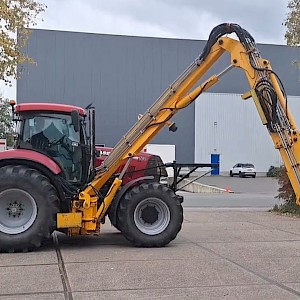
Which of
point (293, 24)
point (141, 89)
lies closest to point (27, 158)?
point (293, 24)

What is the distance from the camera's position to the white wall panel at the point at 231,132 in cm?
5822

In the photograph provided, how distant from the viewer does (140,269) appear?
8047 mm

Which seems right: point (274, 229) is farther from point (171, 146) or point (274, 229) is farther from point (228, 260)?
point (171, 146)

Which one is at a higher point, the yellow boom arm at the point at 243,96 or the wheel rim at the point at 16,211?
the yellow boom arm at the point at 243,96

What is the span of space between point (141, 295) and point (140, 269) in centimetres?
148

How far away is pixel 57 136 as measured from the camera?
33.0ft

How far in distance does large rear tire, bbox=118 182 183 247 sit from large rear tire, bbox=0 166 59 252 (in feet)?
4.44

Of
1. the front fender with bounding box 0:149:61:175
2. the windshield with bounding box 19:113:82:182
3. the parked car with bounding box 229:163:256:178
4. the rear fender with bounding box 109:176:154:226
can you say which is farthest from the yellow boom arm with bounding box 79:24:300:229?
the parked car with bounding box 229:163:256:178

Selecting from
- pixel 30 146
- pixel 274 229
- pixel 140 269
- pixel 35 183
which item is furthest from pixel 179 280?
pixel 274 229

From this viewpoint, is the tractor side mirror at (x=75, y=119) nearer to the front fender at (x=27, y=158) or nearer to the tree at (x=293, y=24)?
the front fender at (x=27, y=158)

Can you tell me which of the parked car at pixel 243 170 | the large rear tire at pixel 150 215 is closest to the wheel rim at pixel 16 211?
the large rear tire at pixel 150 215

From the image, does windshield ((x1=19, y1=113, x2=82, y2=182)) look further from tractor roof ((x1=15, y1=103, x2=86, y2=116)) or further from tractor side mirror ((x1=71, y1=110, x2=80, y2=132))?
tractor side mirror ((x1=71, y1=110, x2=80, y2=132))

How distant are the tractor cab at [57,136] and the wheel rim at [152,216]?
121 centimetres

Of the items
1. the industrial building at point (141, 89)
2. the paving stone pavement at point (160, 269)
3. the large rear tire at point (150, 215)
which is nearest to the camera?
the paving stone pavement at point (160, 269)
